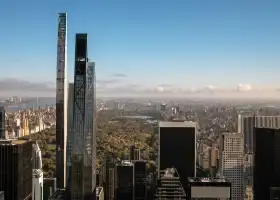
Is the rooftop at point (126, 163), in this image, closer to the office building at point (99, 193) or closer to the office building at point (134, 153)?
the office building at point (134, 153)

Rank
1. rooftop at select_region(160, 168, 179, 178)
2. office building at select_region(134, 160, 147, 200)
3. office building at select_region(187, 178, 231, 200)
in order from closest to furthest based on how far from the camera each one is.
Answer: office building at select_region(187, 178, 231, 200) → rooftop at select_region(160, 168, 179, 178) → office building at select_region(134, 160, 147, 200)

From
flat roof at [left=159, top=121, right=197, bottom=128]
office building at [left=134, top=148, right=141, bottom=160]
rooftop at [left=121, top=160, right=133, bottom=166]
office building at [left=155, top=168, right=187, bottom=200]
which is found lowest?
office building at [left=155, top=168, right=187, bottom=200]

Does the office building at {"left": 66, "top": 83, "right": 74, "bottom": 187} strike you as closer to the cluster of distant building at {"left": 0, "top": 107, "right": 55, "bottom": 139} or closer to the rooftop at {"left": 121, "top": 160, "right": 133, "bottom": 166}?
the cluster of distant building at {"left": 0, "top": 107, "right": 55, "bottom": 139}

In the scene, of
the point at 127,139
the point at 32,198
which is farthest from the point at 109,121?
the point at 32,198

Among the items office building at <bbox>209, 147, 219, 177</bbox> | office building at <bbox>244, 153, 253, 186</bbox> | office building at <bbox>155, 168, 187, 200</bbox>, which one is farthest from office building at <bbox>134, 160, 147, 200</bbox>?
office building at <bbox>244, 153, 253, 186</bbox>

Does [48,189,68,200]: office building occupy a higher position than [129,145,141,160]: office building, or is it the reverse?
[129,145,141,160]: office building

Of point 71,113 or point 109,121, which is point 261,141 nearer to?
point 109,121

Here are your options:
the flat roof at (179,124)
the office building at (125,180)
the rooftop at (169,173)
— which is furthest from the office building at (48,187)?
the flat roof at (179,124)
